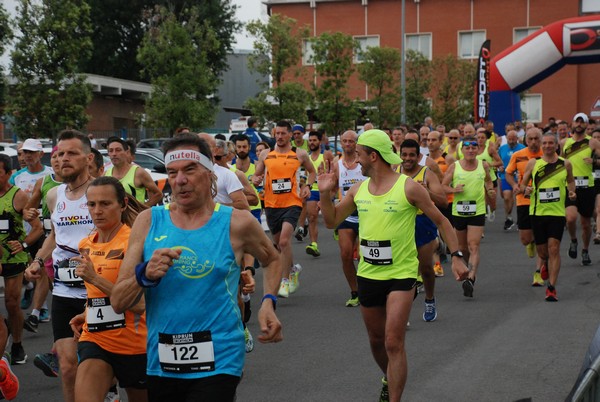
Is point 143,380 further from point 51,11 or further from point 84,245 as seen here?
point 51,11

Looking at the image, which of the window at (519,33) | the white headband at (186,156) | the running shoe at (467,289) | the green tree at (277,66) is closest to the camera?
the white headband at (186,156)

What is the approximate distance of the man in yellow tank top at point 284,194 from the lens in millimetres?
12500

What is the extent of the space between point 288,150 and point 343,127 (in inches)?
827

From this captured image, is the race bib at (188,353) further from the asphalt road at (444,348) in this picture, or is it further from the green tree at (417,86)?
the green tree at (417,86)

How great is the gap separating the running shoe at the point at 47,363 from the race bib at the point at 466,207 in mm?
6435

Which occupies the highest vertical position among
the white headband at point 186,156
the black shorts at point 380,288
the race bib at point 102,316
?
the white headband at point 186,156

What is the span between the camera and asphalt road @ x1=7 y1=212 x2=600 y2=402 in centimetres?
762

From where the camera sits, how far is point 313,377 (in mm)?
8070

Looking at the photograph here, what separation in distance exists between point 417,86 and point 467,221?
32898 mm

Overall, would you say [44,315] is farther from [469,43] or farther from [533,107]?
[469,43]

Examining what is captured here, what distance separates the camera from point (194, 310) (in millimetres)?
4414

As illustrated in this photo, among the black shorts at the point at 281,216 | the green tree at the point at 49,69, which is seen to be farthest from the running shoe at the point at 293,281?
the green tree at the point at 49,69

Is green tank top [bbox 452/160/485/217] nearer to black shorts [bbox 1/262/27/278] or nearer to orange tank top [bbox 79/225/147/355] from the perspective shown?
black shorts [bbox 1/262/27/278]

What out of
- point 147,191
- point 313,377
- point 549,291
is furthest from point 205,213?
point 549,291
